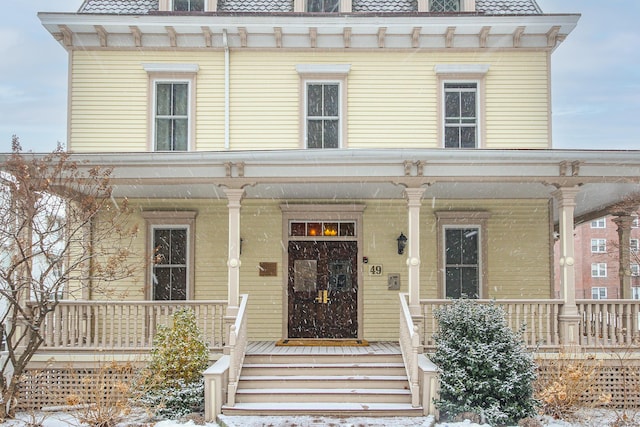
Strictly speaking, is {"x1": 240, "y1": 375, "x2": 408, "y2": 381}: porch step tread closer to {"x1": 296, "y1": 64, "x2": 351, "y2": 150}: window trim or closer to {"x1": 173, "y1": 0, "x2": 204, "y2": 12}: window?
{"x1": 296, "y1": 64, "x2": 351, "y2": 150}: window trim

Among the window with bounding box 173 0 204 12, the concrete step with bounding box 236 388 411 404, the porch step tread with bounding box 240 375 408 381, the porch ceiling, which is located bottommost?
the concrete step with bounding box 236 388 411 404

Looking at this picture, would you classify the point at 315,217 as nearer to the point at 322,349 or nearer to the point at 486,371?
the point at 322,349

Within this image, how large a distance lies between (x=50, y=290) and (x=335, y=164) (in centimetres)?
468

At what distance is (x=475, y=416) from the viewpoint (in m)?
9.03

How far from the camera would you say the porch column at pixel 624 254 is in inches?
528

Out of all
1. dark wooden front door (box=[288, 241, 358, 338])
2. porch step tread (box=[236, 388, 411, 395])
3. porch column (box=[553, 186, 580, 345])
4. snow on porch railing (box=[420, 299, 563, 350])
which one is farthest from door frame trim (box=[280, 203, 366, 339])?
porch column (box=[553, 186, 580, 345])

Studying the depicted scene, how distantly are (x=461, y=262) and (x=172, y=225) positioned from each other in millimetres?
5817

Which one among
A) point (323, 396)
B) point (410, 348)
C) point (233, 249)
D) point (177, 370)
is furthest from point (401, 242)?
point (177, 370)

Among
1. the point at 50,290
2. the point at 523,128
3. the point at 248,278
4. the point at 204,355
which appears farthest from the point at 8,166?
the point at 523,128

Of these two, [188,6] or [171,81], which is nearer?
[171,81]

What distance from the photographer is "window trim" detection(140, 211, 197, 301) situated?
12992 millimetres

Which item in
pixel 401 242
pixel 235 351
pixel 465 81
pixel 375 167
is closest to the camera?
pixel 235 351

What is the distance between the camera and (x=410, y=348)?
9.95 m

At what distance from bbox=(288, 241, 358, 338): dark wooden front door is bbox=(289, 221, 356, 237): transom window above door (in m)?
0.17
